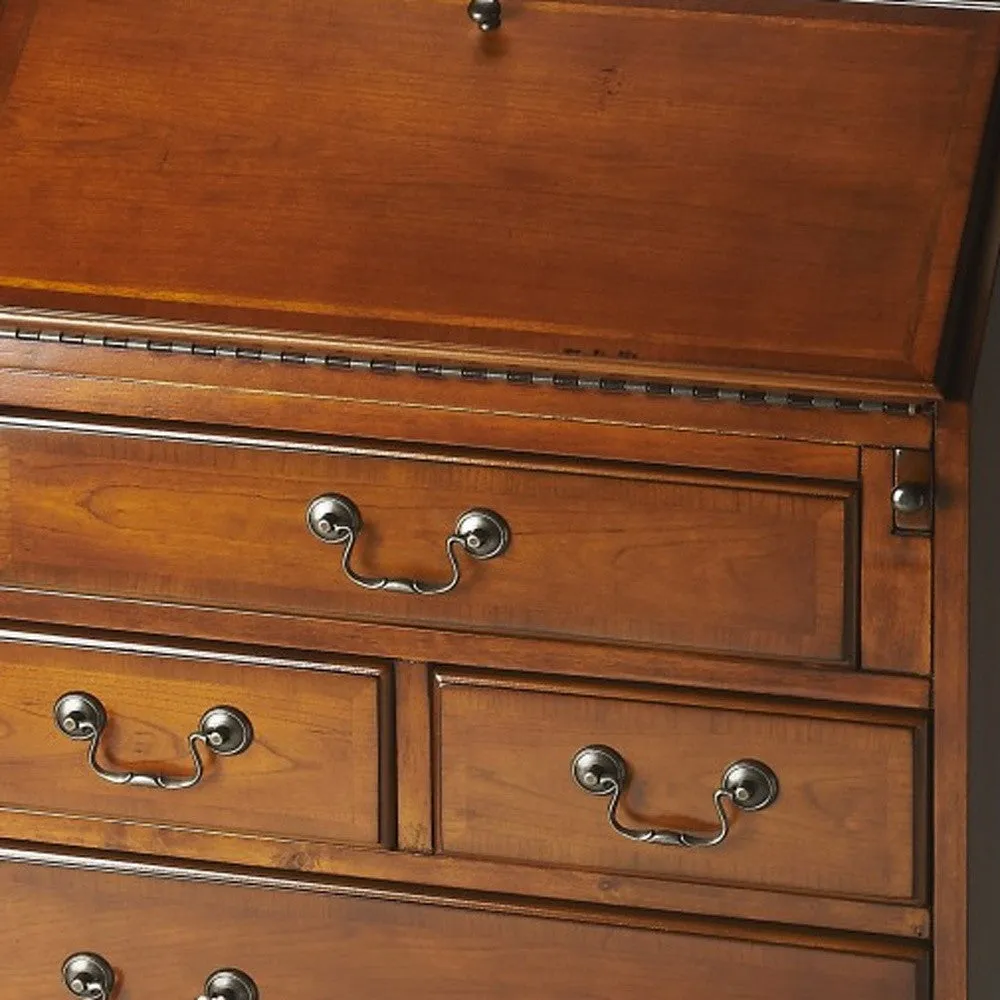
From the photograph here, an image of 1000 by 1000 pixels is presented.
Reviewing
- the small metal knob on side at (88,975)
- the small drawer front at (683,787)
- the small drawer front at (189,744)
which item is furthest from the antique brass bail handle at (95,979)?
the small drawer front at (683,787)

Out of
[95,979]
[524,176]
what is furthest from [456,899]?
[524,176]

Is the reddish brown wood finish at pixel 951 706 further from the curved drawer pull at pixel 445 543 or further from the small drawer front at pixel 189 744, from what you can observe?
the small drawer front at pixel 189 744

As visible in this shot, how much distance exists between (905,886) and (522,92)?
68 centimetres

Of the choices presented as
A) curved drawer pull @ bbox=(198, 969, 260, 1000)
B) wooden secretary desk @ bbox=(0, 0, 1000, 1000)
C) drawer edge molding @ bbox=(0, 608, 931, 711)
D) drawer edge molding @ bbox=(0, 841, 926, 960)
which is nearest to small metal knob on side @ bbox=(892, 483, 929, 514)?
wooden secretary desk @ bbox=(0, 0, 1000, 1000)

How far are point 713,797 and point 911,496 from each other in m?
0.30

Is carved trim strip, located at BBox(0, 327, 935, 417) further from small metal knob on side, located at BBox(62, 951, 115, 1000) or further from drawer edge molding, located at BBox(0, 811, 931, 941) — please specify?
small metal knob on side, located at BBox(62, 951, 115, 1000)

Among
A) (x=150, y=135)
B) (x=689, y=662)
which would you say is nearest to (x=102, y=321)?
(x=150, y=135)

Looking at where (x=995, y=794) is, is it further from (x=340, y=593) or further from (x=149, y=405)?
(x=149, y=405)

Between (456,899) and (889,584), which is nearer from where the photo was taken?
(889,584)

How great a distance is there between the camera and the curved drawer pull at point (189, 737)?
1974 millimetres

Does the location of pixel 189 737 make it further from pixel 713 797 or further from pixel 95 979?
pixel 713 797

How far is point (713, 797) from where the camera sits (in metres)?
1.91

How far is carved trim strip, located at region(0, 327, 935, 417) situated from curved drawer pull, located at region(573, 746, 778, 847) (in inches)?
11.5

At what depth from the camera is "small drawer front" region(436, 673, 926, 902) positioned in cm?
187
